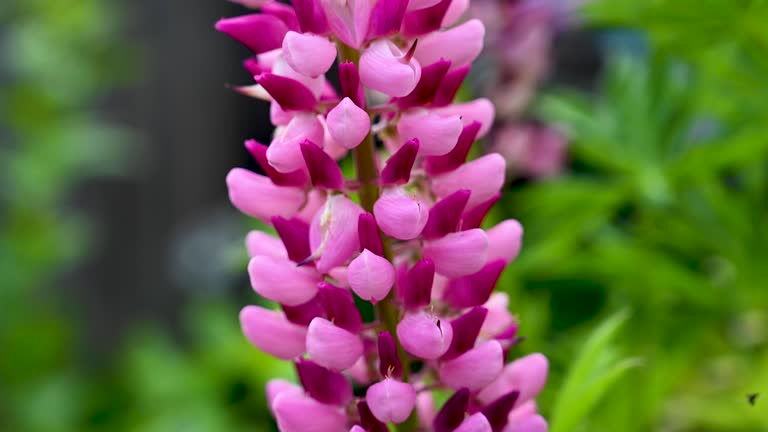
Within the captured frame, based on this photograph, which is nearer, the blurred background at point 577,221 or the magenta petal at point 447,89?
the magenta petal at point 447,89

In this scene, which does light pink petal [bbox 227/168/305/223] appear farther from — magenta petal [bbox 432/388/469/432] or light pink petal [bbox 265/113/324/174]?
magenta petal [bbox 432/388/469/432]

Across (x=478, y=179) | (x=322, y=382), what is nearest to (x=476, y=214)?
(x=478, y=179)

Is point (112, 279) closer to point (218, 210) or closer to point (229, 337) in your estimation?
point (218, 210)

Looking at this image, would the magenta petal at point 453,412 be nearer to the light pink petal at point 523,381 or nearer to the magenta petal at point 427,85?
the light pink petal at point 523,381

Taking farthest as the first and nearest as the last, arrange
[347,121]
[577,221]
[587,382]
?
[577,221]
[587,382]
[347,121]

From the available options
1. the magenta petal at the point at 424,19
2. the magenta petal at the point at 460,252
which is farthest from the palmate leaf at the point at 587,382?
the magenta petal at the point at 424,19

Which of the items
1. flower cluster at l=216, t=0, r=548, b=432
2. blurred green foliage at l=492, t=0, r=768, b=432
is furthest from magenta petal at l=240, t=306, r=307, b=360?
blurred green foliage at l=492, t=0, r=768, b=432

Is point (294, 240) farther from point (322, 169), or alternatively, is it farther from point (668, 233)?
point (668, 233)

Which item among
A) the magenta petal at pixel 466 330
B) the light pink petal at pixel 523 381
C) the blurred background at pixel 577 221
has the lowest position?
the blurred background at pixel 577 221

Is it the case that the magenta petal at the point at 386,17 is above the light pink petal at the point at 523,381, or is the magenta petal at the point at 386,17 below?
above
